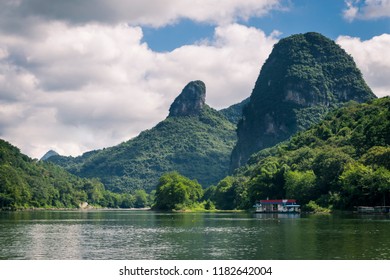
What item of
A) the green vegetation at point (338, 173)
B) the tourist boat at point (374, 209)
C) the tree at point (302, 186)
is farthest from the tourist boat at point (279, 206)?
the tourist boat at point (374, 209)

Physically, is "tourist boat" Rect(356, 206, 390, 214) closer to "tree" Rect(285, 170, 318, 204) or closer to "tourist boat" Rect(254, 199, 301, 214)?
"tourist boat" Rect(254, 199, 301, 214)

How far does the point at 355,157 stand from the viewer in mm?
150000

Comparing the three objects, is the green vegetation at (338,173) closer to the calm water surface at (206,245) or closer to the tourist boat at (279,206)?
the tourist boat at (279,206)

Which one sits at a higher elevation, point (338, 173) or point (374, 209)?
point (338, 173)

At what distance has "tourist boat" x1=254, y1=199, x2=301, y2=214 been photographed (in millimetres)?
148375

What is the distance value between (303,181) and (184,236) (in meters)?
89.0

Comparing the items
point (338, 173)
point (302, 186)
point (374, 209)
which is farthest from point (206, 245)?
point (302, 186)

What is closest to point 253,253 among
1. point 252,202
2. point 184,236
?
point 184,236

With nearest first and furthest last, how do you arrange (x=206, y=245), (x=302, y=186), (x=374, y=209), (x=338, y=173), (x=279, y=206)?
(x=206, y=245) < (x=374, y=209) < (x=338, y=173) < (x=302, y=186) < (x=279, y=206)

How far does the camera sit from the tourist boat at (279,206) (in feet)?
487

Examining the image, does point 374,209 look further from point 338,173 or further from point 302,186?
point 302,186

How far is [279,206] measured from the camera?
15350 centimetres
